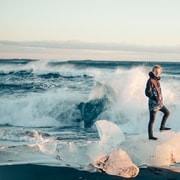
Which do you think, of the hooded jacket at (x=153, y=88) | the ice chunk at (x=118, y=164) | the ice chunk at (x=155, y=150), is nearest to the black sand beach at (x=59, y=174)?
the ice chunk at (x=118, y=164)

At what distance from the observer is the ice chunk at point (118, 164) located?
8.28 metres

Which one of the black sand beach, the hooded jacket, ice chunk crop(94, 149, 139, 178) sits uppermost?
the hooded jacket

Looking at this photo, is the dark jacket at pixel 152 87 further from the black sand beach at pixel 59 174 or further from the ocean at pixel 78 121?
the black sand beach at pixel 59 174

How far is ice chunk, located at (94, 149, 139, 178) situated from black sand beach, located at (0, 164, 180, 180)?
0.43ft

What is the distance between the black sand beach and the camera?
8.12 meters

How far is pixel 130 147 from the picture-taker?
9148mm

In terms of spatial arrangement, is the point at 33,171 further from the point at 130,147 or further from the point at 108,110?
the point at 108,110

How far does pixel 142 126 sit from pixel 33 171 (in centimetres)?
593

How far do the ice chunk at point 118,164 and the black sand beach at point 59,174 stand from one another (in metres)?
0.13

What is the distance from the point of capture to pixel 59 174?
8.31 metres

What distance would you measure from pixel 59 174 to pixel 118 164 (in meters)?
1.02

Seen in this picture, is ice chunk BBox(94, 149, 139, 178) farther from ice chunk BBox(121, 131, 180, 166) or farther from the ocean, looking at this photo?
ice chunk BBox(121, 131, 180, 166)

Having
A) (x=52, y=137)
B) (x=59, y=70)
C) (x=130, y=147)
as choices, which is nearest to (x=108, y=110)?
(x=52, y=137)

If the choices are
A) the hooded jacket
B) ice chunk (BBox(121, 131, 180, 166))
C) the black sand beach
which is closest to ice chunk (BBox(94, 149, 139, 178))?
the black sand beach
